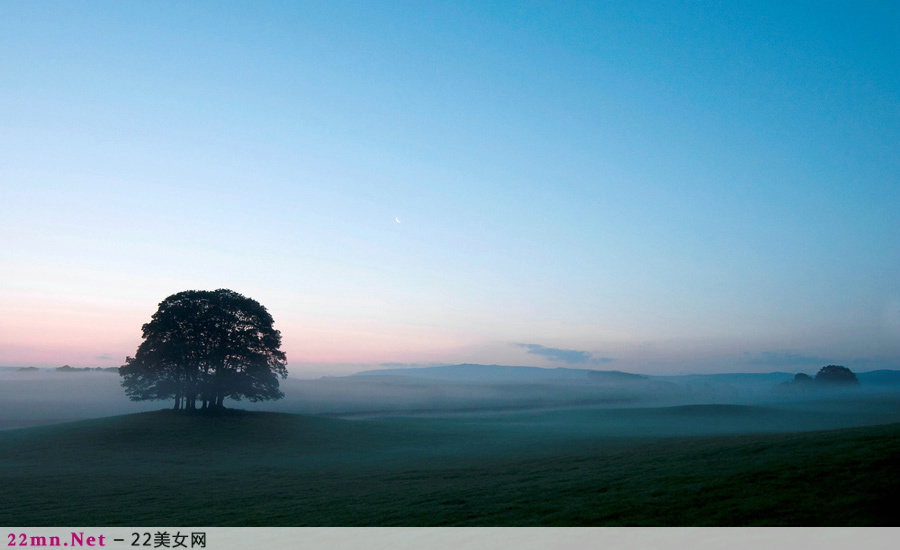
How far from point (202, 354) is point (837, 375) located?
140 meters

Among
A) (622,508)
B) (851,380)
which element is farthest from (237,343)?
(851,380)

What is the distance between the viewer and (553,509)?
39.9ft

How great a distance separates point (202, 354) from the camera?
43406 millimetres

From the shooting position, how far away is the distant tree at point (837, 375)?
12406cm

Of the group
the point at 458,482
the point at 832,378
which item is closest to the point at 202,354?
the point at 458,482

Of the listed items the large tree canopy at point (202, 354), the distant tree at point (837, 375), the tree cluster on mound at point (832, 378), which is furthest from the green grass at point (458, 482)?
the distant tree at point (837, 375)

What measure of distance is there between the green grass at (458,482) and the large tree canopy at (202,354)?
1057 centimetres

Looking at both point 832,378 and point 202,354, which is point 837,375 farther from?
point 202,354

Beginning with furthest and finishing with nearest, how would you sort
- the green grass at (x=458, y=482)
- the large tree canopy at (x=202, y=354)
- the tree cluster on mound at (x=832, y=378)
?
1. the tree cluster on mound at (x=832, y=378)
2. the large tree canopy at (x=202, y=354)
3. the green grass at (x=458, y=482)

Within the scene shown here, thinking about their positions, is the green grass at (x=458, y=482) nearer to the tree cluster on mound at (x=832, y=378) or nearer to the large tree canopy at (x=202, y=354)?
the large tree canopy at (x=202, y=354)

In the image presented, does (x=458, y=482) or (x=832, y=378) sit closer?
(x=458, y=482)
